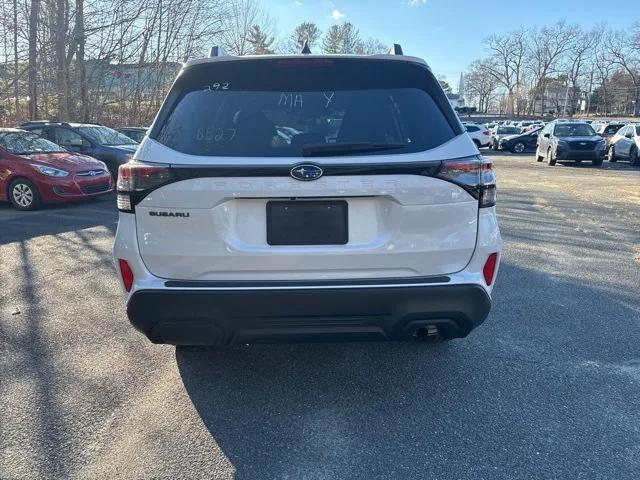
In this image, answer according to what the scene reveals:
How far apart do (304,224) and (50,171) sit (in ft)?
29.3

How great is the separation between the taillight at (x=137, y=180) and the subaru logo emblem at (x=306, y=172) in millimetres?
628

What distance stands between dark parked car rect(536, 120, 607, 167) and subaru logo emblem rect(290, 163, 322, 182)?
2055 centimetres

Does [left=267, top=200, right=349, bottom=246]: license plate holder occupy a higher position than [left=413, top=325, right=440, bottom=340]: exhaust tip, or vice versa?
[left=267, top=200, right=349, bottom=246]: license plate holder

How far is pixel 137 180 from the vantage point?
2604 mm

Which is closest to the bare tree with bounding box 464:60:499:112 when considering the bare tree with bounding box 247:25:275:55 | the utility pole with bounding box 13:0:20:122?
the bare tree with bounding box 247:25:275:55

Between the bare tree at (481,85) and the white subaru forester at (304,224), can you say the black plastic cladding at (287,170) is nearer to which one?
the white subaru forester at (304,224)

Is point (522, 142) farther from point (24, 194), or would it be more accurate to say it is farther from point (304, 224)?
point (304, 224)

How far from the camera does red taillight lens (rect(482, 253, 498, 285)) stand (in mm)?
2761

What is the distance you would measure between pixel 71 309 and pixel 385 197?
3.29 meters

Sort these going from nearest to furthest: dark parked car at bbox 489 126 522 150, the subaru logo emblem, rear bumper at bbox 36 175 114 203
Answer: the subaru logo emblem, rear bumper at bbox 36 175 114 203, dark parked car at bbox 489 126 522 150

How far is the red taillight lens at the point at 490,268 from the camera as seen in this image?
2.76 metres

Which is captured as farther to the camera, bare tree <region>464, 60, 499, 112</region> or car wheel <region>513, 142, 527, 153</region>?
bare tree <region>464, 60, 499, 112</region>

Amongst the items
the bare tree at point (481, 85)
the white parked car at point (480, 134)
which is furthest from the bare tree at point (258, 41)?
the bare tree at point (481, 85)

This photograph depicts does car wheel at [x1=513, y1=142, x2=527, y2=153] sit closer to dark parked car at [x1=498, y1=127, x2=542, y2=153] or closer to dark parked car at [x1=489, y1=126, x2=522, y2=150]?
dark parked car at [x1=498, y1=127, x2=542, y2=153]
